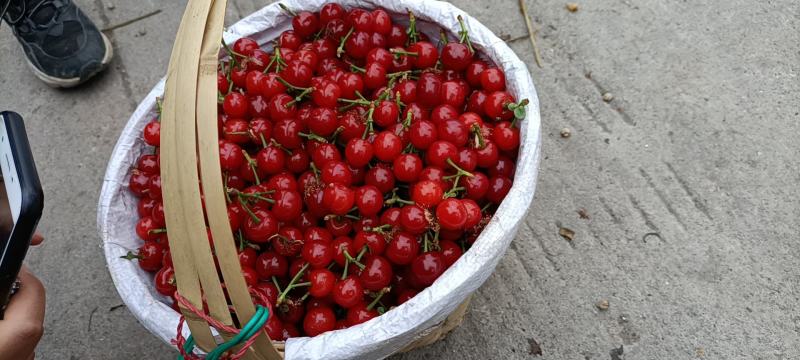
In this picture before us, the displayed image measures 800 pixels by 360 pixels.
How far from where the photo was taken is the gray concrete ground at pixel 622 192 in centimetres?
154

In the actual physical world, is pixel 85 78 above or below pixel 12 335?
below

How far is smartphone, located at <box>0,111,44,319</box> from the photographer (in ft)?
2.67

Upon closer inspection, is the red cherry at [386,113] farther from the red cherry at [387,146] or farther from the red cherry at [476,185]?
the red cherry at [476,185]

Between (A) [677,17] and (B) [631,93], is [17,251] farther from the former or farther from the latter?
(A) [677,17]

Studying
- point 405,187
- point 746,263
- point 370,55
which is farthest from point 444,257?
point 746,263

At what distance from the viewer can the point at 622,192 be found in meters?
1.70

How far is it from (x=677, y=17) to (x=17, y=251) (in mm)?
1933

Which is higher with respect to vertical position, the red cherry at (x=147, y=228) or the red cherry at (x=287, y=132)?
the red cherry at (x=287, y=132)

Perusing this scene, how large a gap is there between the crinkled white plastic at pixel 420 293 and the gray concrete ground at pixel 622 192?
1.57ft

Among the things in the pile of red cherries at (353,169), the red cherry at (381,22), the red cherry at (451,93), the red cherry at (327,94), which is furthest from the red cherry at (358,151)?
the red cherry at (381,22)

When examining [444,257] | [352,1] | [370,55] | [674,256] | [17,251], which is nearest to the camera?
[17,251]

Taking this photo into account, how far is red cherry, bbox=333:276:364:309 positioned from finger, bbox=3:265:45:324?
497mm

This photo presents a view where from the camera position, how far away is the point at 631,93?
184cm

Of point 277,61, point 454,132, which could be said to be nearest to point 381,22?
Result: point 277,61
